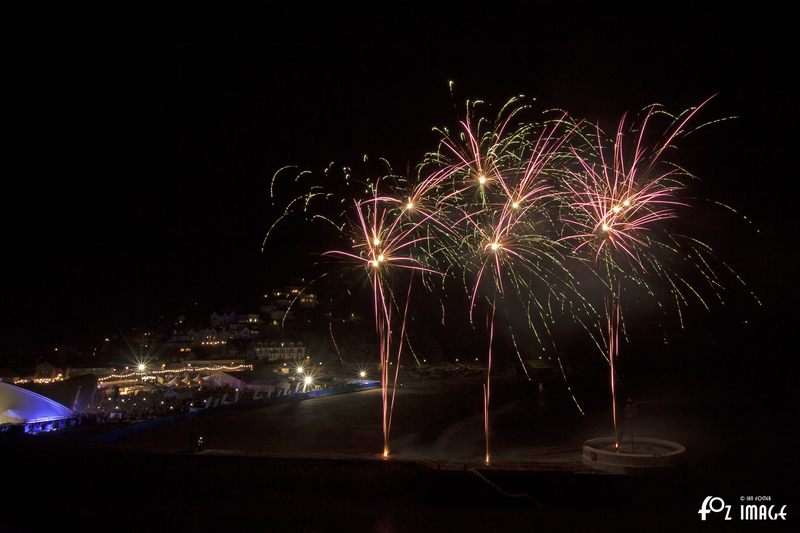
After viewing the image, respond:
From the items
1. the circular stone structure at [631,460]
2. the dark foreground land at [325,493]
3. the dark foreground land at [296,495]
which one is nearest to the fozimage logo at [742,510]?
the dark foreground land at [325,493]

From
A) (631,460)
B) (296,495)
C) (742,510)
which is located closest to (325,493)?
Result: (296,495)

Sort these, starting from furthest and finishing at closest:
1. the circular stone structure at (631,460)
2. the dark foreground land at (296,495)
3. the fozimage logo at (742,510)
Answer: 1. the circular stone structure at (631,460)
2. the fozimage logo at (742,510)
3. the dark foreground land at (296,495)

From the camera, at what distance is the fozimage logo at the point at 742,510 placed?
30.7 feet

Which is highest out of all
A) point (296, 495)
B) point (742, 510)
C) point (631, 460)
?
point (631, 460)

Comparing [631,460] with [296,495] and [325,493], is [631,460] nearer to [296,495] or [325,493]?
[325,493]

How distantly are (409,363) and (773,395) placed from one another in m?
33.6

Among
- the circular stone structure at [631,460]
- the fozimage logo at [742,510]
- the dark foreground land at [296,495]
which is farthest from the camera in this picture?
the circular stone structure at [631,460]

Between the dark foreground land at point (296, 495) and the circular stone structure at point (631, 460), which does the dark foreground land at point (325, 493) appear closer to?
the dark foreground land at point (296, 495)

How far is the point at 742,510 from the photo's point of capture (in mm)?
9836

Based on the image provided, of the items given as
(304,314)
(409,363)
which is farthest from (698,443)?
(304,314)

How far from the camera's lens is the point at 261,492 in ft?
32.9

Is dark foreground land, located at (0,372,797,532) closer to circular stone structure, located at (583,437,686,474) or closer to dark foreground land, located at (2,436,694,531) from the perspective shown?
dark foreground land, located at (2,436,694,531)

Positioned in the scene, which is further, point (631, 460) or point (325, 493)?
point (631, 460)

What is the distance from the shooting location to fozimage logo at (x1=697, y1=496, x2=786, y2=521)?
934 cm
